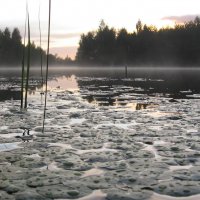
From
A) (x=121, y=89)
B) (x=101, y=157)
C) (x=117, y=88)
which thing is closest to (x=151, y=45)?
(x=117, y=88)

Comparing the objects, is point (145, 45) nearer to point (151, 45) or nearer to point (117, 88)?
point (151, 45)

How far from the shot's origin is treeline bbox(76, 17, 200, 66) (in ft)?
417

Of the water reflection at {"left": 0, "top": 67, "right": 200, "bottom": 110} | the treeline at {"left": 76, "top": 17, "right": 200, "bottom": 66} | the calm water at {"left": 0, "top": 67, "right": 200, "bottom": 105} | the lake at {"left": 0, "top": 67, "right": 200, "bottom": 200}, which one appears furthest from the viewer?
the treeline at {"left": 76, "top": 17, "right": 200, "bottom": 66}

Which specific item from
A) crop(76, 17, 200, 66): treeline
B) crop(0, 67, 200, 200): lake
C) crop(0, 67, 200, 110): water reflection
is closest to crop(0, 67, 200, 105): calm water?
crop(0, 67, 200, 110): water reflection

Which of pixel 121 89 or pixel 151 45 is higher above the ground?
pixel 151 45

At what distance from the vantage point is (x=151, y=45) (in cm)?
13375

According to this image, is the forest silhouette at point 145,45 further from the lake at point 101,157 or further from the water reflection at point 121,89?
the lake at point 101,157

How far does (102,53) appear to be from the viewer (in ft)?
482

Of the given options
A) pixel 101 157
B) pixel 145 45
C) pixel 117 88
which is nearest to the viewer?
pixel 101 157

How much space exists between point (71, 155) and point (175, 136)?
150 inches

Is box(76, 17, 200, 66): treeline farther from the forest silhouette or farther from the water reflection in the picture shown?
the water reflection

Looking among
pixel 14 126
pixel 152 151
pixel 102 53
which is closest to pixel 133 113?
pixel 14 126

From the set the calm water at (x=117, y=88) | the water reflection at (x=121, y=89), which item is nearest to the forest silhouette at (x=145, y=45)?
the calm water at (x=117, y=88)

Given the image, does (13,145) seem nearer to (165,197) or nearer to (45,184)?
(45,184)
